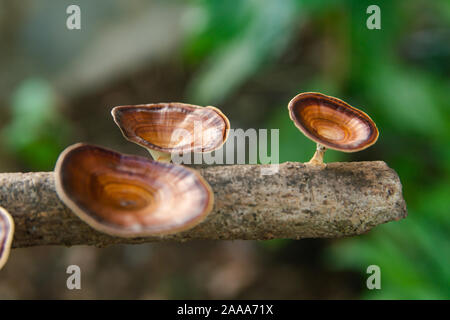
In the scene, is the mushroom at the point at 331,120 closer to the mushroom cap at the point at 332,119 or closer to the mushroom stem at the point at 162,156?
the mushroom cap at the point at 332,119

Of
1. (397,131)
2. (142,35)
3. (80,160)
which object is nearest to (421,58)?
(397,131)

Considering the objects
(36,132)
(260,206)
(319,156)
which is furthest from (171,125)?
(36,132)

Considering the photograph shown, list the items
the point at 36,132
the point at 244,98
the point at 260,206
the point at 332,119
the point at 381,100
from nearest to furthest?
the point at 260,206 < the point at 332,119 < the point at 381,100 < the point at 36,132 < the point at 244,98

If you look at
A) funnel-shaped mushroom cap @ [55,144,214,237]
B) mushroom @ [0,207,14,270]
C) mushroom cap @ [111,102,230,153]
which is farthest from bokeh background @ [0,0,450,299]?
mushroom @ [0,207,14,270]

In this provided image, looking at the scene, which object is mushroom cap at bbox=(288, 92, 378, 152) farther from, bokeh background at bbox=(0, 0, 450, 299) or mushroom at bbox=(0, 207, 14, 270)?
bokeh background at bbox=(0, 0, 450, 299)

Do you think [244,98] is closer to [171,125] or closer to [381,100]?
[381,100]

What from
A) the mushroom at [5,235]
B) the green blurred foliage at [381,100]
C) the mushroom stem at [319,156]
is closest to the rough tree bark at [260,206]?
the mushroom stem at [319,156]

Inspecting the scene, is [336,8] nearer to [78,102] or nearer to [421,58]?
[421,58]
